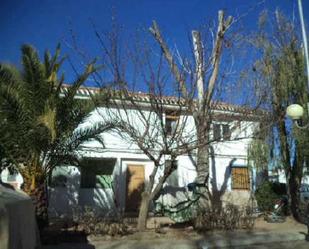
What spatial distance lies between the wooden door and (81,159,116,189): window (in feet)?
2.85

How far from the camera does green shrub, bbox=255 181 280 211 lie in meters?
14.8

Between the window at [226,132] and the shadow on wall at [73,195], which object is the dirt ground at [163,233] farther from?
the shadow on wall at [73,195]

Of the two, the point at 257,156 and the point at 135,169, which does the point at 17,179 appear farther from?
the point at 257,156

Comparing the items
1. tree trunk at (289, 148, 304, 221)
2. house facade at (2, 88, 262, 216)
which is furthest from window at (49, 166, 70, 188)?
tree trunk at (289, 148, 304, 221)

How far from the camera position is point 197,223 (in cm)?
1096

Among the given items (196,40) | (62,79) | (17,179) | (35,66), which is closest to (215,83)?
(196,40)

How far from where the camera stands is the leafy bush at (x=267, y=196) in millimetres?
14760

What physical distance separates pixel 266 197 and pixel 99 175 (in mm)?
7260

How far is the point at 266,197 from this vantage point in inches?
588

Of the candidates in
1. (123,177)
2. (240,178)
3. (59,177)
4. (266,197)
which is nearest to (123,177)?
(123,177)

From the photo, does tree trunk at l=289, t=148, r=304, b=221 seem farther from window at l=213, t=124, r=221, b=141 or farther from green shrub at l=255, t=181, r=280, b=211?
window at l=213, t=124, r=221, b=141

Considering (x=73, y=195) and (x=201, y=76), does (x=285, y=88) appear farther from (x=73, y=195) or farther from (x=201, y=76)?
(x=73, y=195)

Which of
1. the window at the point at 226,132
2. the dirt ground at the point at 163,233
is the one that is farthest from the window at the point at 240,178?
the window at the point at 226,132

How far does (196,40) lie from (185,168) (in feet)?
26.5
